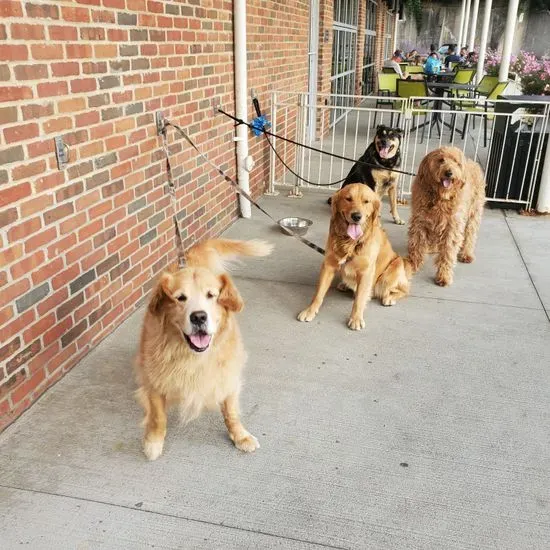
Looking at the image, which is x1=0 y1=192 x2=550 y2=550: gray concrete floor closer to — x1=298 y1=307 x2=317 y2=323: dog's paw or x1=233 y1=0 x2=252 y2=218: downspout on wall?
x1=298 y1=307 x2=317 y2=323: dog's paw

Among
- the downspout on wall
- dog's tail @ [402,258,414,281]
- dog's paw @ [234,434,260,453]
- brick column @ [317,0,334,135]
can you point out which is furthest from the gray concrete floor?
brick column @ [317,0,334,135]

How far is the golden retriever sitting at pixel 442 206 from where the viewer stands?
4160 mm

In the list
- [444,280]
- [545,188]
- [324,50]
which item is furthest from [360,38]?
[444,280]

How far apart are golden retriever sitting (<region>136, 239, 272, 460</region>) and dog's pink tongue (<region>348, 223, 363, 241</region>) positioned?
143 cm

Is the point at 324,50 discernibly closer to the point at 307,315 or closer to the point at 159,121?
the point at 159,121

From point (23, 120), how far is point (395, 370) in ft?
8.13

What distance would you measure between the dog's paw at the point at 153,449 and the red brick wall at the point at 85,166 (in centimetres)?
76

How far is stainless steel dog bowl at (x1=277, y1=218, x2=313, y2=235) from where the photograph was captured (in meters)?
5.31

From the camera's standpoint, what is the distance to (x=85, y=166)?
2.90 m

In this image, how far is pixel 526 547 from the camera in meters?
1.92

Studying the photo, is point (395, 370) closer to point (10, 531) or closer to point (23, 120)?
point (10, 531)

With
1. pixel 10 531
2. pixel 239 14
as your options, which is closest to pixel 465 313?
pixel 10 531

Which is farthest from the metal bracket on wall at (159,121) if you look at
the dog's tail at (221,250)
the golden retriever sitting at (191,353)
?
the golden retriever sitting at (191,353)

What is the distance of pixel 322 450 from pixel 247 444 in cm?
37
